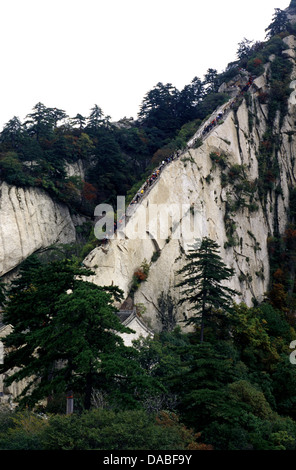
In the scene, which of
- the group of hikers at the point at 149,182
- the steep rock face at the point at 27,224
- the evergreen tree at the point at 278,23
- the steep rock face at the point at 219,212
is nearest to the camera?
the steep rock face at the point at 219,212

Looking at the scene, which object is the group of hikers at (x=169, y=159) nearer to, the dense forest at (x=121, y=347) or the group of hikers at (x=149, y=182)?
the group of hikers at (x=149, y=182)

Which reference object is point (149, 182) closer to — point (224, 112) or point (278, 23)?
point (224, 112)

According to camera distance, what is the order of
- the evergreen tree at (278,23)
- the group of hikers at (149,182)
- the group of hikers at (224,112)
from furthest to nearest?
the evergreen tree at (278,23)
the group of hikers at (224,112)
the group of hikers at (149,182)

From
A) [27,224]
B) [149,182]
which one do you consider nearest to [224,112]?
[149,182]

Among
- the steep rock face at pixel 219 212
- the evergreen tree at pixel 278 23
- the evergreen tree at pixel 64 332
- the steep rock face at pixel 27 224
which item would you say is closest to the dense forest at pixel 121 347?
the evergreen tree at pixel 64 332


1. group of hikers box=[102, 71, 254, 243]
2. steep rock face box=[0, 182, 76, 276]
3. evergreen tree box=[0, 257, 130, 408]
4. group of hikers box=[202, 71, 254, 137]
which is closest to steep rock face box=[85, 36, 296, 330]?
group of hikers box=[202, 71, 254, 137]

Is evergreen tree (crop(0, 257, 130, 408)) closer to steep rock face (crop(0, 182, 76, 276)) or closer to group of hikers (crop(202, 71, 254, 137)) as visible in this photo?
steep rock face (crop(0, 182, 76, 276))
